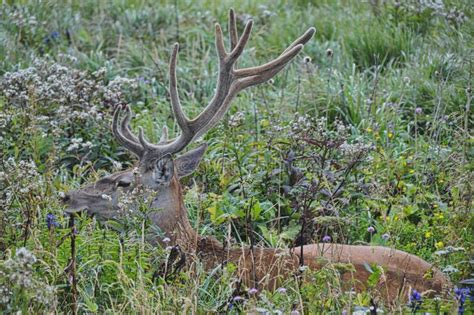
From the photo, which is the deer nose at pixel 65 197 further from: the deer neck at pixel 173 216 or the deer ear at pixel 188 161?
the deer ear at pixel 188 161

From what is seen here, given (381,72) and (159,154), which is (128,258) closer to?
(159,154)

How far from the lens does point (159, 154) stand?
605 cm

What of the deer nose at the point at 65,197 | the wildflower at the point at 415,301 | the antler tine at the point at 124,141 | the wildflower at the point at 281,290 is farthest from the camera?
the antler tine at the point at 124,141

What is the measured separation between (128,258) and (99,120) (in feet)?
8.27

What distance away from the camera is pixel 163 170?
6012 mm

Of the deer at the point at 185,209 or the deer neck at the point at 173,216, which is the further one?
the deer neck at the point at 173,216

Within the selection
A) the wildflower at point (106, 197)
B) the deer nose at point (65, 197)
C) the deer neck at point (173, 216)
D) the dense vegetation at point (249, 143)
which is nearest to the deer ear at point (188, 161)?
the deer neck at point (173, 216)

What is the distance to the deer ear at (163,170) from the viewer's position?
6.00 m

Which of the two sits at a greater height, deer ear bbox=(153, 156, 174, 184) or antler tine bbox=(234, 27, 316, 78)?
antler tine bbox=(234, 27, 316, 78)

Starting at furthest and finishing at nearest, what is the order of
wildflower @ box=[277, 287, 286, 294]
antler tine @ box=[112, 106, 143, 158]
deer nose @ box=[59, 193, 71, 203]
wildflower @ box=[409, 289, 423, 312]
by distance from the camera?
antler tine @ box=[112, 106, 143, 158], deer nose @ box=[59, 193, 71, 203], wildflower @ box=[277, 287, 286, 294], wildflower @ box=[409, 289, 423, 312]

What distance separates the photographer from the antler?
605 centimetres

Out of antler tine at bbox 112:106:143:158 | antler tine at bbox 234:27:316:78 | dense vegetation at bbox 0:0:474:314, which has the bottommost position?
dense vegetation at bbox 0:0:474:314

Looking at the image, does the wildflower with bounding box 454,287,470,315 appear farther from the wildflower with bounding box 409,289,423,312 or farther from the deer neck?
the deer neck

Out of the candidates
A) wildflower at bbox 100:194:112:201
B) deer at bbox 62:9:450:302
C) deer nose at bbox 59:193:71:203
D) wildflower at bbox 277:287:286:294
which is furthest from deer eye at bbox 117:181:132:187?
wildflower at bbox 277:287:286:294
